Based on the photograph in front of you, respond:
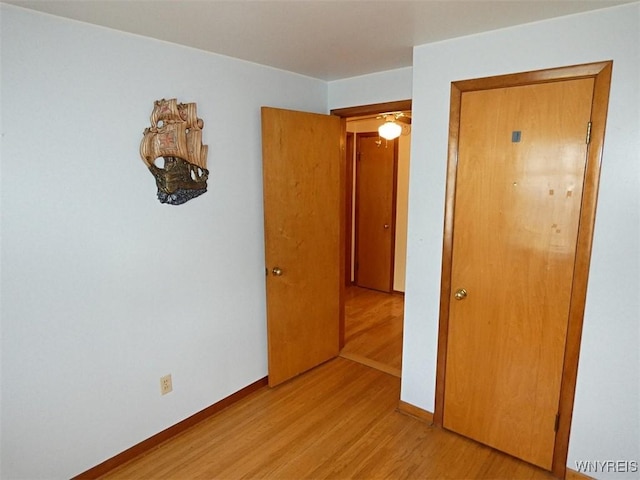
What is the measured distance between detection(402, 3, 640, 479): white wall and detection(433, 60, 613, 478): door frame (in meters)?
0.03

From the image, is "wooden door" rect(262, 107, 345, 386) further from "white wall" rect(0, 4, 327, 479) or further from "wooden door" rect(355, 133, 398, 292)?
"wooden door" rect(355, 133, 398, 292)

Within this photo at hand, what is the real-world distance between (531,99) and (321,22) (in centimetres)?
106

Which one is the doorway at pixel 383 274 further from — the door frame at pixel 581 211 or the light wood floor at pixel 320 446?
the door frame at pixel 581 211

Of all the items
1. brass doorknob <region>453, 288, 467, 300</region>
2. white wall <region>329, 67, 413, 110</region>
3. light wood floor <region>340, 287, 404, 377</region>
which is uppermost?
white wall <region>329, 67, 413, 110</region>

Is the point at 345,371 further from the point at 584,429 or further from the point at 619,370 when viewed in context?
the point at 619,370

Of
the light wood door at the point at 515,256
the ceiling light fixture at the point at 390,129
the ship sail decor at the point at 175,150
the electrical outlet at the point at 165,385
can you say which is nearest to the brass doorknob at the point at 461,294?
the light wood door at the point at 515,256

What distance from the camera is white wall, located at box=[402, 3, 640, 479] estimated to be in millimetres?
1701

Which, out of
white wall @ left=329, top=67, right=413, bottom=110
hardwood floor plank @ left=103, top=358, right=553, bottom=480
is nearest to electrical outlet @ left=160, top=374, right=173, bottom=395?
hardwood floor plank @ left=103, top=358, right=553, bottom=480

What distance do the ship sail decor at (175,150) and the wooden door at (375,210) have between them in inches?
118

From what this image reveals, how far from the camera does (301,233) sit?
2900mm

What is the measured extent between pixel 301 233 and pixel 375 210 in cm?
235

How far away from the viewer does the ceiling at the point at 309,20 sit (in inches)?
64.0

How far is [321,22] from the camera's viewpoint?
181 centimetres

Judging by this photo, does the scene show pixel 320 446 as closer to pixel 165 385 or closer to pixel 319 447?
pixel 319 447
